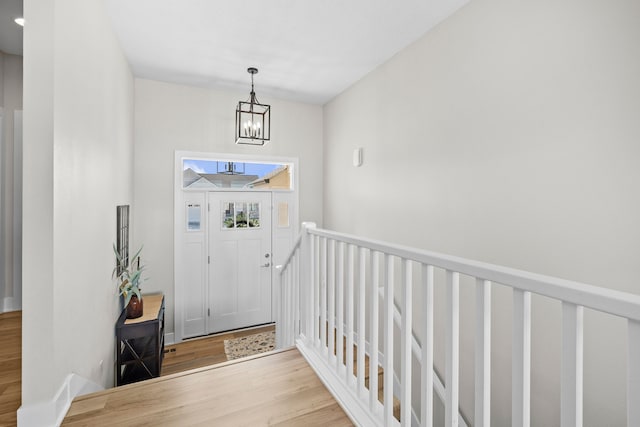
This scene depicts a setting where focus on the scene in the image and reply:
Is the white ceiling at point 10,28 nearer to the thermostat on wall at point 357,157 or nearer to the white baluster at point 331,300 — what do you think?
the white baluster at point 331,300

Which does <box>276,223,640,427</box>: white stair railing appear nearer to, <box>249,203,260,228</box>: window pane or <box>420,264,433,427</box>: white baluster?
<box>420,264,433,427</box>: white baluster

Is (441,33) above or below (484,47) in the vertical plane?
above

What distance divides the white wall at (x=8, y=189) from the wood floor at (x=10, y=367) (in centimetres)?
19

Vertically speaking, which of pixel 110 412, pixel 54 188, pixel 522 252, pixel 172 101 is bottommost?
pixel 110 412

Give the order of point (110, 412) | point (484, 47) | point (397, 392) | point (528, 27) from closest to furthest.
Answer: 1. point (110, 412)
2. point (528, 27)
3. point (484, 47)
4. point (397, 392)

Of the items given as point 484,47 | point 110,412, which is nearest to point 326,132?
point 484,47

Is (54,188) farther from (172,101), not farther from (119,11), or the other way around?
(172,101)

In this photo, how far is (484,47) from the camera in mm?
2066

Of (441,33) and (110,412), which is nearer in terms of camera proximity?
(110,412)

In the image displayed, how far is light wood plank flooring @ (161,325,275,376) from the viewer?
324cm

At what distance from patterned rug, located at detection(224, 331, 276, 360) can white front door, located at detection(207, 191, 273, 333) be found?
27 centimetres

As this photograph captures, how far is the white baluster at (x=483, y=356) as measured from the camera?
3.09 feet

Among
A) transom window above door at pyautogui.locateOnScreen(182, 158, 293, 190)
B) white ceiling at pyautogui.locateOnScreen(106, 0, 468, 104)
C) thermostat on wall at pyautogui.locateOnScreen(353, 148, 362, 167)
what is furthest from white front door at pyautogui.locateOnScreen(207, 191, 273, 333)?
white ceiling at pyautogui.locateOnScreen(106, 0, 468, 104)

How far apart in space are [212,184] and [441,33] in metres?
3.01
